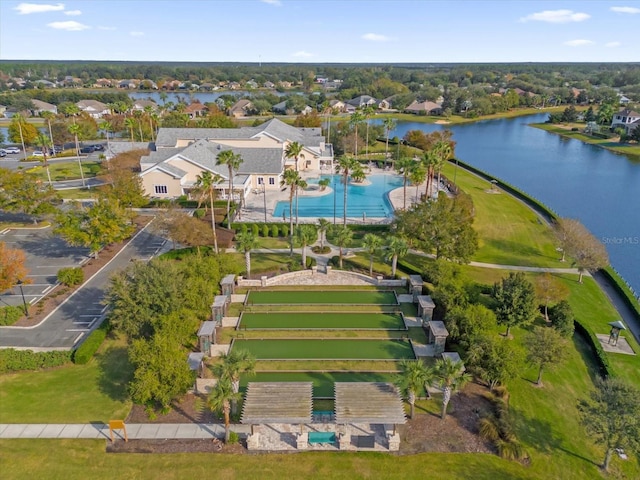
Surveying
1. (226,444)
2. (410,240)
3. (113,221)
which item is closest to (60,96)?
(113,221)

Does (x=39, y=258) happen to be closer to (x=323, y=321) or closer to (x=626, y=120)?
(x=323, y=321)

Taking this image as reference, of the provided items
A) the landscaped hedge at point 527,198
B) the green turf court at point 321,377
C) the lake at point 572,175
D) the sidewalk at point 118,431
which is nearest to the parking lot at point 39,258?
the sidewalk at point 118,431

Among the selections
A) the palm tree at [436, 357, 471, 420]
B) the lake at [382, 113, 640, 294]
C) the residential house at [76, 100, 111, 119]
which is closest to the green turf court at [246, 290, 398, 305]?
the palm tree at [436, 357, 471, 420]

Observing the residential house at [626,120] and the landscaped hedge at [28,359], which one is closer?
the landscaped hedge at [28,359]

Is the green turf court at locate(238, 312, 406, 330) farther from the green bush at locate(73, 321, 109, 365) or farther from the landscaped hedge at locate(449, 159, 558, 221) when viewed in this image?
the landscaped hedge at locate(449, 159, 558, 221)

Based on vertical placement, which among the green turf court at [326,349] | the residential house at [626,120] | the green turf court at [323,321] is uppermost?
the residential house at [626,120]

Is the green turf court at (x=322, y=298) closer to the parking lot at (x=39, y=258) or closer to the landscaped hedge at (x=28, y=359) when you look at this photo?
the landscaped hedge at (x=28, y=359)
